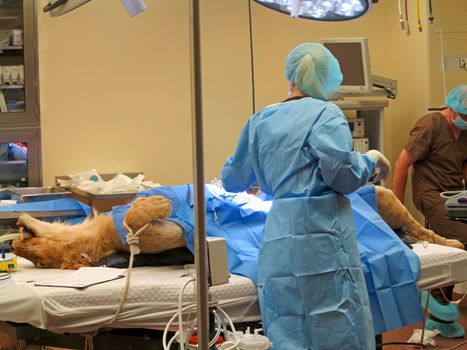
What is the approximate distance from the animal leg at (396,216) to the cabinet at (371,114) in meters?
1.41

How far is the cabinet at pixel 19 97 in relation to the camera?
4391 millimetres

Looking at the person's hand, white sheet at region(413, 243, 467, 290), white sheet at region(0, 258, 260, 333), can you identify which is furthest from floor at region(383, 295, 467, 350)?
white sheet at region(0, 258, 260, 333)

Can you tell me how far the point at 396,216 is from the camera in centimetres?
302

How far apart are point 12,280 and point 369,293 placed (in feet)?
4.28

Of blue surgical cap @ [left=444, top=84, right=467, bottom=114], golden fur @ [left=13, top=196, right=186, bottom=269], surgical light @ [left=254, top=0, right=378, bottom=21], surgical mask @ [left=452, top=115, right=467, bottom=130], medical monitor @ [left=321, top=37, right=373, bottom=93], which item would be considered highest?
medical monitor @ [left=321, top=37, right=373, bottom=93]

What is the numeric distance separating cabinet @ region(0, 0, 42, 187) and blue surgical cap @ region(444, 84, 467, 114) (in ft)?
8.59

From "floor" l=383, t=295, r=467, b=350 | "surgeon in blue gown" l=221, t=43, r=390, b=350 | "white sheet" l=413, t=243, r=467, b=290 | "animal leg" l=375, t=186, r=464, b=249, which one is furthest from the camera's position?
"floor" l=383, t=295, r=467, b=350

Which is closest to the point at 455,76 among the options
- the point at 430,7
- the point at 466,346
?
the point at 430,7

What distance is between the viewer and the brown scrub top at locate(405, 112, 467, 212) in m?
4.08

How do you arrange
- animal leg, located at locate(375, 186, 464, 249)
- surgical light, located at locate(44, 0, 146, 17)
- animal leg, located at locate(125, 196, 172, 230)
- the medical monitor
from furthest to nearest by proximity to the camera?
1. the medical monitor
2. animal leg, located at locate(375, 186, 464, 249)
3. animal leg, located at locate(125, 196, 172, 230)
4. surgical light, located at locate(44, 0, 146, 17)

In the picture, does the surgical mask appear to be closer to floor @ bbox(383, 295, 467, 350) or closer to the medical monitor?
the medical monitor

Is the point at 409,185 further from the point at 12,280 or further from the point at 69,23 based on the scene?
the point at 12,280

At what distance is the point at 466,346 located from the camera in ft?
11.7

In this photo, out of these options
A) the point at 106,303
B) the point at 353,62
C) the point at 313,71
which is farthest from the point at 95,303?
the point at 353,62
